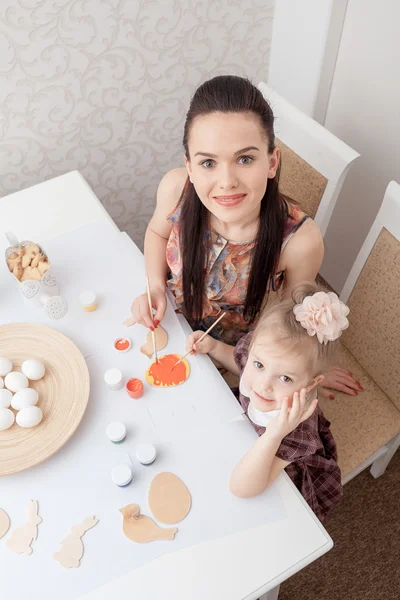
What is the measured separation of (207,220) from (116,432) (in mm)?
540

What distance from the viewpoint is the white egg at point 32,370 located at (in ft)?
3.10

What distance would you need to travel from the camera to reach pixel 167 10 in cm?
146

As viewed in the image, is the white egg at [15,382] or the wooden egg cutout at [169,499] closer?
the wooden egg cutout at [169,499]

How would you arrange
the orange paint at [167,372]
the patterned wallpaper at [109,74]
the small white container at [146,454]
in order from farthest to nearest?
the patterned wallpaper at [109,74] < the orange paint at [167,372] < the small white container at [146,454]

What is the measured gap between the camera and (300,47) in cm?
159

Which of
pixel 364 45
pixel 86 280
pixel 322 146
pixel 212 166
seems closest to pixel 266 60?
pixel 364 45

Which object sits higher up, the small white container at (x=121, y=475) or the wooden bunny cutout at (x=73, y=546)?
the small white container at (x=121, y=475)

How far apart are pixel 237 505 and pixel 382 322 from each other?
1.99 ft

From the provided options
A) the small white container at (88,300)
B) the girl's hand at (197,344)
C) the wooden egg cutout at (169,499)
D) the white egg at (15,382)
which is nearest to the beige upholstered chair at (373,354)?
the girl's hand at (197,344)

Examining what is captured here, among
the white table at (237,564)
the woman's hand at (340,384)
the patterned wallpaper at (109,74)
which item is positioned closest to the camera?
the white table at (237,564)

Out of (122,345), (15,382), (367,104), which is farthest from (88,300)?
(367,104)

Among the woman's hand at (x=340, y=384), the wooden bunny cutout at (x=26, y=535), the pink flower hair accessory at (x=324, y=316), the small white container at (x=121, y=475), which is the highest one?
the pink flower hair accessory at (x=324, y=316)

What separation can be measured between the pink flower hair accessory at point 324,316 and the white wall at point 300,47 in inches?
41.5

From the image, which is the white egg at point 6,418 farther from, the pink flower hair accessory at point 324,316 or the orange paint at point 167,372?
the pink flower hair accessory at point 324,316
